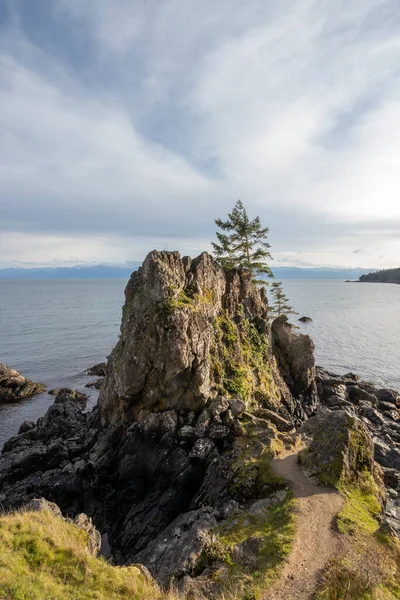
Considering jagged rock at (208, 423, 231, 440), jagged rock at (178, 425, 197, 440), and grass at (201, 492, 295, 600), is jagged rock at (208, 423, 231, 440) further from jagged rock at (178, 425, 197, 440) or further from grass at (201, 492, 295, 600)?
grass at (201, 492, 295, 600)

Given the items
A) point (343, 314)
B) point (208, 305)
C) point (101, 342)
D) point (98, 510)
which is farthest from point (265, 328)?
point (343, 314)

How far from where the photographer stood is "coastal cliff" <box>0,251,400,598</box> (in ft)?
52.3

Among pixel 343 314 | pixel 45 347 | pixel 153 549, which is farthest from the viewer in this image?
pixel 343 314

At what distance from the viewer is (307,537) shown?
15.1 m

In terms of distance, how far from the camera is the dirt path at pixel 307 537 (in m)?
12.4

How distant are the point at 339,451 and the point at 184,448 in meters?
10.3

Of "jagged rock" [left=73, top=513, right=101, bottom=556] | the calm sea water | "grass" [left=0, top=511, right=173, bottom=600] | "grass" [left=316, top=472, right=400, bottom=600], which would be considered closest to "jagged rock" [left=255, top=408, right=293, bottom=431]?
"grass" [left=316, top=472, right=400, bottom=600]

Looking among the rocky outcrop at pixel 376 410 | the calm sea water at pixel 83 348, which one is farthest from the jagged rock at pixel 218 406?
the calm sea water at pixel 83 348

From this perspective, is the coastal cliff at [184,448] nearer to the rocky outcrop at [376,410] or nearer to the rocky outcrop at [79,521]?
the rocky outcrop at [376,410]

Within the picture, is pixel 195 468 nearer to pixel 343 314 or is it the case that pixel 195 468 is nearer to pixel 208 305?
pixel 208 305

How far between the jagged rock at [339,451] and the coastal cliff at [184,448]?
0.26 feet

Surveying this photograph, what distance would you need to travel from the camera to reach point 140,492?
2370 centimetres

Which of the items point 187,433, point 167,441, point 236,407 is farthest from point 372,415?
point 167,441

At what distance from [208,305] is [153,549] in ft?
63.7
